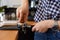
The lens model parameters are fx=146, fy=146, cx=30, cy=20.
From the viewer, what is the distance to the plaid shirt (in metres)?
0.84

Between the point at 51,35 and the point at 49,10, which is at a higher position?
the point at 49,10

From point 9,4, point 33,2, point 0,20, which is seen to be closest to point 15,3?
point 9,4

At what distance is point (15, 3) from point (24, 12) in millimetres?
1535

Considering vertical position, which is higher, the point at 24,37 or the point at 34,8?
the point at 34,8

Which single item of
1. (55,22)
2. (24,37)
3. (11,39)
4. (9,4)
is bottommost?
(24,37)

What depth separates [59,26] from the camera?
0.74 m

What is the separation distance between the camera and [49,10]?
896 millimetres

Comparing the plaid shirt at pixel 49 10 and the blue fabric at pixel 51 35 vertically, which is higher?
the plaid shirt at pixel 49 10

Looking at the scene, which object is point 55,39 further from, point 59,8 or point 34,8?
point 34,8

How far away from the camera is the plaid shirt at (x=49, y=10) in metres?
0.84

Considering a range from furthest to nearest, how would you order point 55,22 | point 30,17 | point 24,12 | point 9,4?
1. point 9,4
2. point 30,17
3. point 24,12
4. point 55,22

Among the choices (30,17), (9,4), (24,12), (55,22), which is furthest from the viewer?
(9,4)

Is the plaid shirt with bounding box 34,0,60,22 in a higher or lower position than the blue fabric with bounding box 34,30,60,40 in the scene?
higher

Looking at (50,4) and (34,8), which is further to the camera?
(34,8)
